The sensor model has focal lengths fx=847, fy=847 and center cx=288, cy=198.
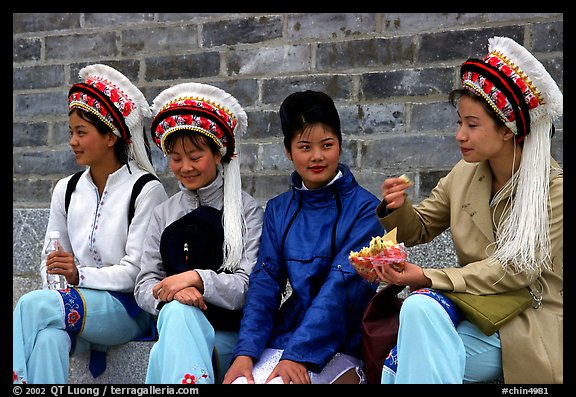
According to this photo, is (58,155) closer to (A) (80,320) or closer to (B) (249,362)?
(A) (80,320)

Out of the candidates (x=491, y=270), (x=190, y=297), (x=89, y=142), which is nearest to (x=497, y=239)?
(x=491, y=270)

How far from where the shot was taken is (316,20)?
479 cm

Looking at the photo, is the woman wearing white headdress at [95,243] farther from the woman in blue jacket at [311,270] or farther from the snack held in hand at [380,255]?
the snack held in hand at [380,255]

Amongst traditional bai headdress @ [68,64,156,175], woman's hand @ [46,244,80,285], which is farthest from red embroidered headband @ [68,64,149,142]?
woman's hand @ [46,244,80,285]

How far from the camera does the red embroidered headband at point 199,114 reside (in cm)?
375

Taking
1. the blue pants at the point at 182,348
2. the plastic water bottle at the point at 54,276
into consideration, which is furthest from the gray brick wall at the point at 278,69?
the blue pants at the point at 182,348

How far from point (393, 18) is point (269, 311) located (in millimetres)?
1938

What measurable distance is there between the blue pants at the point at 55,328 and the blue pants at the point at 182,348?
19.3 inches

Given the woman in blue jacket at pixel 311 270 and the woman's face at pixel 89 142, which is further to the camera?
the woman's face at pixel 89 142

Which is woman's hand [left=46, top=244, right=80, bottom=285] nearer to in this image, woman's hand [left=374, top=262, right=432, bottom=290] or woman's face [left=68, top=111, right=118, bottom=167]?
woman's face [left=68, top=111, right=118, bottom=167]

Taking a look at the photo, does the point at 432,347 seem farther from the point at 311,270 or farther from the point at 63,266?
the point at 63,266
